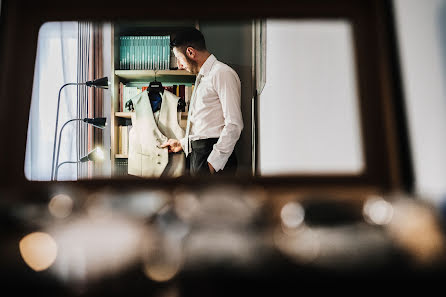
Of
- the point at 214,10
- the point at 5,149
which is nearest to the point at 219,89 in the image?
the point at 214,10

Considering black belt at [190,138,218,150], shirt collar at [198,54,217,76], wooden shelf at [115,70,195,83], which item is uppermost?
wooden shelf at [115,70,195,83]

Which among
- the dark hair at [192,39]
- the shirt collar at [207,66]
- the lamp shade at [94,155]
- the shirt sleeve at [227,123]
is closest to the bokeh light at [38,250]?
the shirt sleeve at [227,123]

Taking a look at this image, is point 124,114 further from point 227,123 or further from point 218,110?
point 227,123

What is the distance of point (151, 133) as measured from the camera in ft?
6.96

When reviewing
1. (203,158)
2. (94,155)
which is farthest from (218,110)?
(94,155)

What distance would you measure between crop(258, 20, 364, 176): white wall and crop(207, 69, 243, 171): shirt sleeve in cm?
16

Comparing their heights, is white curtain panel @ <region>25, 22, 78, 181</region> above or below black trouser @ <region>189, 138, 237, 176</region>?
above

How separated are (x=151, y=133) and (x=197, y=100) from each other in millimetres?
652

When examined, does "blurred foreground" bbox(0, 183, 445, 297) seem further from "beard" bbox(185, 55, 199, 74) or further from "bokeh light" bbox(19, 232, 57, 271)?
"beard" bbox(185, 55, 199, 74)

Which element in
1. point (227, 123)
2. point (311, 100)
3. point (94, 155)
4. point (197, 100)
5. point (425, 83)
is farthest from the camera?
point (94, 155)

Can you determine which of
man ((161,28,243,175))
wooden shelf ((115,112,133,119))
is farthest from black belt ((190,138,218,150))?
wooden shelf ((115,112,133,119))

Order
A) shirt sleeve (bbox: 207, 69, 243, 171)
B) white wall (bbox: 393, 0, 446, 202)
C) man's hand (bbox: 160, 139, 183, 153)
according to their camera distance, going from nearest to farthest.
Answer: white wall (bbox: 393, 0, 446, 202), shirt sleeve (bbox: 207, 69, 243, 171), man's hand (bbox: 160, 139, 183, 153)

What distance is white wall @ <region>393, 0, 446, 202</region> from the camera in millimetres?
593

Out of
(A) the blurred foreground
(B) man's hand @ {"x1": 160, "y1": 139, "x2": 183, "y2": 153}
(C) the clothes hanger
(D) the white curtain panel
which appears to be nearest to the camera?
(A) the blurred foreground
